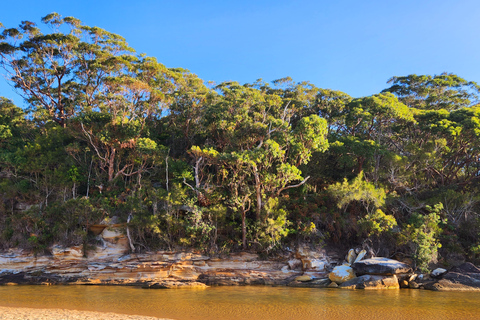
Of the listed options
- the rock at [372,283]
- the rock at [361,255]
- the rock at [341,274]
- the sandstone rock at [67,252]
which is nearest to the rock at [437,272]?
the rock at [372,283]

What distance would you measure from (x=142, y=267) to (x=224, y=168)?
722cm

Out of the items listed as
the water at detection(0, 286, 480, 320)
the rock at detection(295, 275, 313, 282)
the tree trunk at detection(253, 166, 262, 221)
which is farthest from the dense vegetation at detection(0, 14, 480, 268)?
the water at detection(0, 286, 480, 320)

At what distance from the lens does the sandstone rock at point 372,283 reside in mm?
16109

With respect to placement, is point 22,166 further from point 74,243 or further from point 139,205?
point 139,205

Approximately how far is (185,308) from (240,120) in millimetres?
13216

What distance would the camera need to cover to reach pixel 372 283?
635 inches

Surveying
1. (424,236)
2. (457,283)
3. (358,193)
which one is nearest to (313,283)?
(358,193)

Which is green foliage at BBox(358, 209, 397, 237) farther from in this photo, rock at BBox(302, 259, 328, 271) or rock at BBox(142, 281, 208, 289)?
rock at BBox(142, 281, 208, 289)

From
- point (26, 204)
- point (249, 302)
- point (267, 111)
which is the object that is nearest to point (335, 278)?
point (249, 302)

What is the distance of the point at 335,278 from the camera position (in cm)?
1728

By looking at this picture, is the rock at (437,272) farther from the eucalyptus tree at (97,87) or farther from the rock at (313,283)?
the eucalyptus tree at (97,87)

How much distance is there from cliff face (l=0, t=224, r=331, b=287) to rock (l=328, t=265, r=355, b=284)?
1175mm

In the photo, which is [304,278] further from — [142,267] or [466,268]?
[142,267]

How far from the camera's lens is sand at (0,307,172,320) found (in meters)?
8.99
